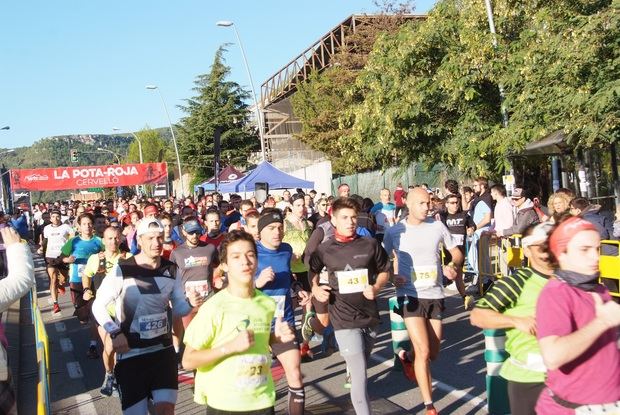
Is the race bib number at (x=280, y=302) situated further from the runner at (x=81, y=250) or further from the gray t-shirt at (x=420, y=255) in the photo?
the runner at (x=81, y=250)

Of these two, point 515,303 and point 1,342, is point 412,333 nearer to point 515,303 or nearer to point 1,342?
point 515,303

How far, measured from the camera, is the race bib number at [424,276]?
7207 mm

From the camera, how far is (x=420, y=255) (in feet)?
23.8

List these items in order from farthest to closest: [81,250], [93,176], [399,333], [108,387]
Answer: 1. [93,176]
2. [81,250]
3. [399,333]
4. [108,387]

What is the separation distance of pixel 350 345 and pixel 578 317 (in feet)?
10.6

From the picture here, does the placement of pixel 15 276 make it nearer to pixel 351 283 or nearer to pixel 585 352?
pixel 585 352

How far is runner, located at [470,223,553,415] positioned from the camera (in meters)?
4.36

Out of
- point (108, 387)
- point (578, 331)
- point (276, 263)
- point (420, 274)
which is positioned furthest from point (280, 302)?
point (578, 331)

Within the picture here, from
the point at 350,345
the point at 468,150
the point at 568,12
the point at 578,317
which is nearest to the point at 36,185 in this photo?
the point at 468,150

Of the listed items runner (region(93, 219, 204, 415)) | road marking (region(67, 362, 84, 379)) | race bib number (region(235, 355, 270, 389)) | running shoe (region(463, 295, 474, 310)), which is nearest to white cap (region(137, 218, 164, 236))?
runner (region(93, 219, 204, 415))

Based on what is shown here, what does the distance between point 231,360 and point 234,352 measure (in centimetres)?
14

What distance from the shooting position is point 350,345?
6.50 m

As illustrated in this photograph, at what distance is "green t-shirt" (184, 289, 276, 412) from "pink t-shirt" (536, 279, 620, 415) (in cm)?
154

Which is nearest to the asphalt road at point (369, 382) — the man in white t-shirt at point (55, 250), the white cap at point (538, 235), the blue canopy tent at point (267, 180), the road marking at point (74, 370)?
the road marking at point (74, 370)
